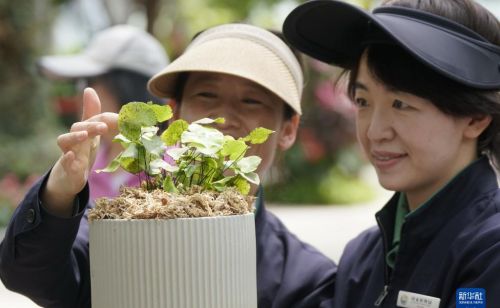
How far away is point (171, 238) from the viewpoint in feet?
5.22

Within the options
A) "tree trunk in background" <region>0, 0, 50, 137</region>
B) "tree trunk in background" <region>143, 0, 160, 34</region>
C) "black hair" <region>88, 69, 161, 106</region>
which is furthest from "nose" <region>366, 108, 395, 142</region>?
"tree trunk in background" <region>143, 0, 160, 34</region>

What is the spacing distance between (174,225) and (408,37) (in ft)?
2.57

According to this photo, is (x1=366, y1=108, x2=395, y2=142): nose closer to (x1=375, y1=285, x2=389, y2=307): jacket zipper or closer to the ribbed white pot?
(x1=375, y1=285, x2=389, y2=307): jacket zipper

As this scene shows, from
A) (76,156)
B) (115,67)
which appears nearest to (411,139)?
(76,156)

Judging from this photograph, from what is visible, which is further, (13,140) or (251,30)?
(13,140)

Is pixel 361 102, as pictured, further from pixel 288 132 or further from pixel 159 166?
pixel 159 166

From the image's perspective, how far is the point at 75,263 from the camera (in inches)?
83.4

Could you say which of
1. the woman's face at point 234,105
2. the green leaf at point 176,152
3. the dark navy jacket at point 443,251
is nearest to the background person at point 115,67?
the woman's face at point 234,105

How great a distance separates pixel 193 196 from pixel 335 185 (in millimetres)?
12003

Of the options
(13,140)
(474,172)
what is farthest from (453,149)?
(13,140)

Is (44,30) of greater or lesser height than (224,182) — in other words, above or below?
below

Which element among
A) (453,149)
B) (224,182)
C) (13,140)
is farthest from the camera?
(13,140)

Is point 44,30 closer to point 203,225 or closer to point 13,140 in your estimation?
point 13,140

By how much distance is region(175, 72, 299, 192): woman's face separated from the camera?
2.43 metres
